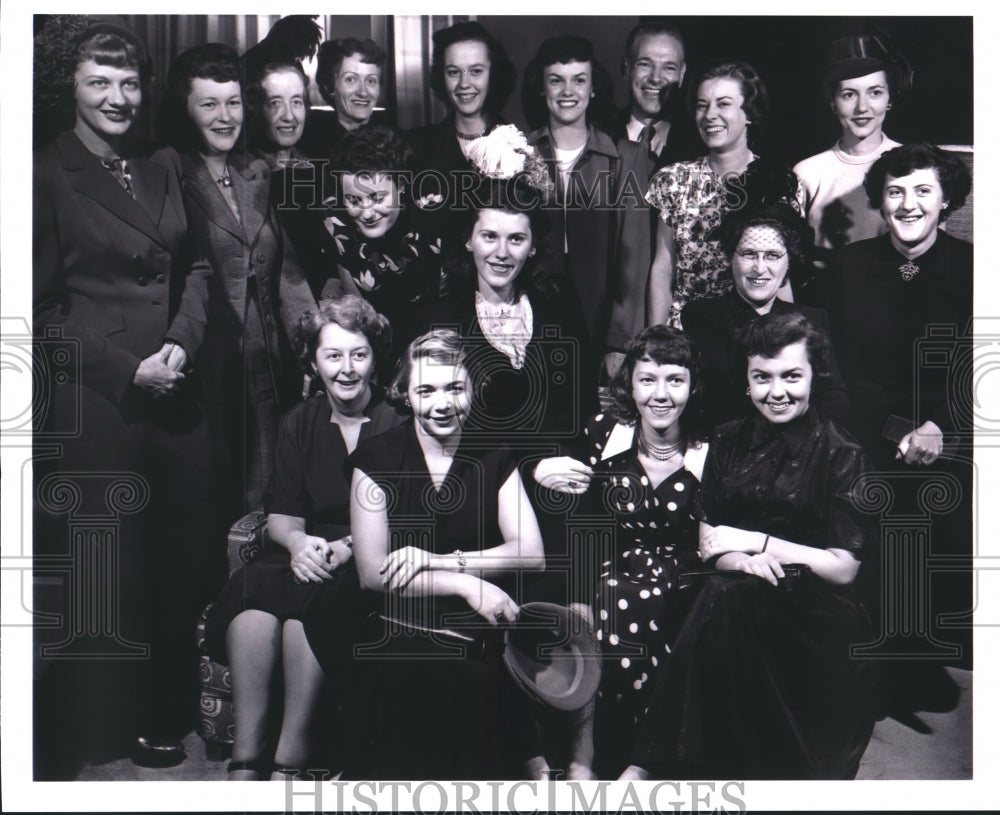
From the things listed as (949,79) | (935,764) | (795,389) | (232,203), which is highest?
(949,79)

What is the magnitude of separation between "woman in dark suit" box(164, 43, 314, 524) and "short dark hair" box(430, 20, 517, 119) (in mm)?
652

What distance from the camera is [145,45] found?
4281mm

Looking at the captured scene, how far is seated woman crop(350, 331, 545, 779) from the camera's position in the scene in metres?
4.26

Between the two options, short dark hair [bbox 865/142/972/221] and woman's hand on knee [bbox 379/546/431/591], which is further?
short dark hair [bbox 865/142/972/221]

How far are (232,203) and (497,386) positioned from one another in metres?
1.08

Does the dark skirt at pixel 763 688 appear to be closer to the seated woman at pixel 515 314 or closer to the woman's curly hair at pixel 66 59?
the seated woman at pixel 515 314

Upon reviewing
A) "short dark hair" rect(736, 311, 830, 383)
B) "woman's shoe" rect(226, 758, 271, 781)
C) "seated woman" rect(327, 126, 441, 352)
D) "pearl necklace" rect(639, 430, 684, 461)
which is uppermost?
"seated woman" rect(327, 126, 441, 352)

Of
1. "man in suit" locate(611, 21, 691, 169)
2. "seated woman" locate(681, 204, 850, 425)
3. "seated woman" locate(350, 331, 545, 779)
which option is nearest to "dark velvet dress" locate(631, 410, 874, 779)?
"seated woman" locate(681, 204, 850, 425)

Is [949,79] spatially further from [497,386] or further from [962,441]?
[497,386]

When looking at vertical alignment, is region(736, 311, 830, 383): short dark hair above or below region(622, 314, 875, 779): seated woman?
above

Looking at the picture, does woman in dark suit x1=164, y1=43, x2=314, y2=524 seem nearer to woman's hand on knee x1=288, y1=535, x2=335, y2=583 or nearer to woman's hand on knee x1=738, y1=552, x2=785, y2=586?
woman's hand on knee x1=288, y1=535, x2=335, y2=583

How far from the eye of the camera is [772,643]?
4305 mm

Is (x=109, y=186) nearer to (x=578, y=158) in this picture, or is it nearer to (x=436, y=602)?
(x=578, y=158)

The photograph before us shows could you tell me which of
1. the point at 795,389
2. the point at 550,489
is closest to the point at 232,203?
the point at 550,489
